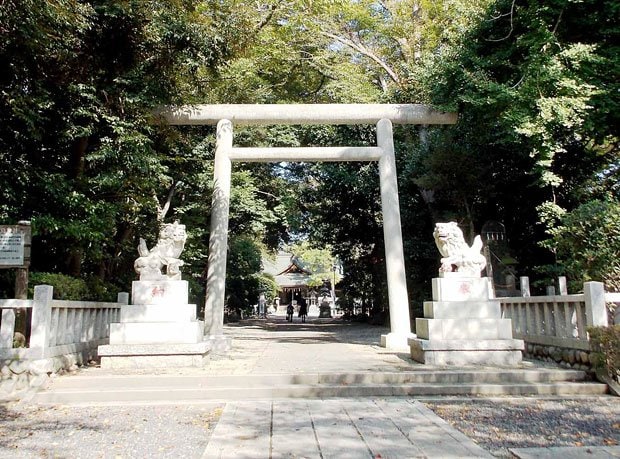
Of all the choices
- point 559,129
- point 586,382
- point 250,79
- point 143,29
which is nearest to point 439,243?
point 586,382

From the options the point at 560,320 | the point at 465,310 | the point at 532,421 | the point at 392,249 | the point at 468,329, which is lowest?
the point at 532,421

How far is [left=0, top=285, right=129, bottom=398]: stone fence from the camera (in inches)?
196

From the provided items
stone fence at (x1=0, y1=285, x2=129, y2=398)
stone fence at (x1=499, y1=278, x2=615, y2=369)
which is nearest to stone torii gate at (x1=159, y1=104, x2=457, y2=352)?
stone fence at (x1=499, y1=278, x2=615, y2=369)

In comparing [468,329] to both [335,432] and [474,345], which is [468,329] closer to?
[474,345]

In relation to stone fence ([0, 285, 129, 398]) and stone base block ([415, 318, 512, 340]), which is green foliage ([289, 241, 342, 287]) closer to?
stone base block ([415, 318, 512, 340])

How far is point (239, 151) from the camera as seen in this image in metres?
9.66

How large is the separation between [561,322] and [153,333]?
5749 millimetres

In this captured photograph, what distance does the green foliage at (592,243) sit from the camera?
710cm

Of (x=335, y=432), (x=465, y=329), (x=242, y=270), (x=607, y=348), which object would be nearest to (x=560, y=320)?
(x=607, y=348)

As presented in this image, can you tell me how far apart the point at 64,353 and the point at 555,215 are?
8842 millimetres

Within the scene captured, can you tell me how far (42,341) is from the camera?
5.24m

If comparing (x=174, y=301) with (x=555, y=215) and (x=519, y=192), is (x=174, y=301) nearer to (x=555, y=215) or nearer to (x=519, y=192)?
(x=555, y=215)

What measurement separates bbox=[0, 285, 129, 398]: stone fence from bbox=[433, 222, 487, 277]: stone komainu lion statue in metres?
5.31

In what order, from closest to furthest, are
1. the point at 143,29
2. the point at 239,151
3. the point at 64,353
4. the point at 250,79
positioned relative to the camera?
the point at 64,353 < the point at 143,29 < the point at 239,151 < the point at 250,79
